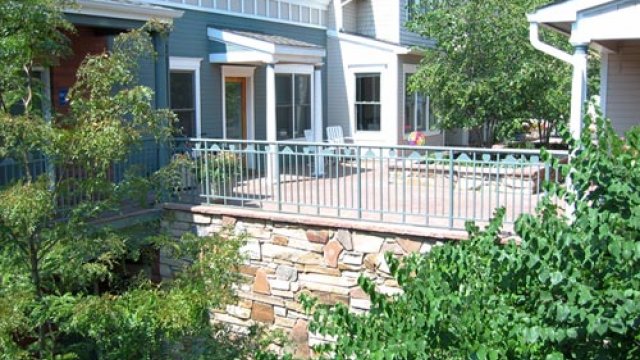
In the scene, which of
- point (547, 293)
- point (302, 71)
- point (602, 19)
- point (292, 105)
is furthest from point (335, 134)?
point (547, 293)

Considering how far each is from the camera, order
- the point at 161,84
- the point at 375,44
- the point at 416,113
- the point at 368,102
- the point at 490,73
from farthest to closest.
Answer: the point at 416,113
the point at 368,102
the point at 375,44
the point at 490,73
the point at 161,84

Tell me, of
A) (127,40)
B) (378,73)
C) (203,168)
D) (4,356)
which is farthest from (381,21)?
(4,356)

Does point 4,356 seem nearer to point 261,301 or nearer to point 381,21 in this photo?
point 261,301

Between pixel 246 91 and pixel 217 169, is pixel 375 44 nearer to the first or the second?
pixel 246 91

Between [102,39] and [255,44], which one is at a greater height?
[255,44]

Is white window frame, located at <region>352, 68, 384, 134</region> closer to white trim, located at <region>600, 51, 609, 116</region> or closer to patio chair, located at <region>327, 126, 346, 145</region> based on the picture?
patio chair, located at <region>327, 126, 346, 145</region>

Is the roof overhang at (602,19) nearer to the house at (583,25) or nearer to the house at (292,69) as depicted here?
the house at (583,25)

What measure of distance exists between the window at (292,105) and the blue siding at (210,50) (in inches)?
16.8

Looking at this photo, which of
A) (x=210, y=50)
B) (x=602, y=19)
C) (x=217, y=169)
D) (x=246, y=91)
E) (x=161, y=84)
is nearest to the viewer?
(x=602, y=19)

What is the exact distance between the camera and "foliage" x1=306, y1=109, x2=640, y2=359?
2643 mm

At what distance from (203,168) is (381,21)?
8.71 metres

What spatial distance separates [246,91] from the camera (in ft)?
45.2

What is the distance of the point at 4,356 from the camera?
13.3 ft

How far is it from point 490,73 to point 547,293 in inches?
428
